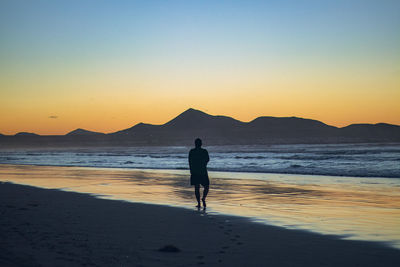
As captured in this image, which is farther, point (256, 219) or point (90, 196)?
point (90, 196)

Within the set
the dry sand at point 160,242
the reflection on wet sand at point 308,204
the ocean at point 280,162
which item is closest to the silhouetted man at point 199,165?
the reflection on wet sand at point 308,204

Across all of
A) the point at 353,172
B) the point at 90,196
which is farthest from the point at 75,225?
the point at 353,172

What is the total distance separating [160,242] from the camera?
22.9ft

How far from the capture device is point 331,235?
24.8 ft

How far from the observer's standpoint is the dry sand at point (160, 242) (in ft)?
18.8

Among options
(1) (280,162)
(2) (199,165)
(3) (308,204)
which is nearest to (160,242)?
(2) (199,165)

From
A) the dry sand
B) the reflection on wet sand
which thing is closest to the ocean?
the reflection on wet sand

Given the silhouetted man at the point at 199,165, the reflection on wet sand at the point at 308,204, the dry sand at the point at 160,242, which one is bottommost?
the reflection on wet sand at the point at 308,204

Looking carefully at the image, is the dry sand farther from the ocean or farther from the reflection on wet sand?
the ocean

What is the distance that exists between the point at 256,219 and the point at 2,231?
16.9 feet

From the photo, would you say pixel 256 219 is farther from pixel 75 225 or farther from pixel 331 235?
pixel 75 225

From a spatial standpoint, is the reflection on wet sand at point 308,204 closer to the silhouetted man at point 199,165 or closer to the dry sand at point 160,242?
the silhouetted man at point 199,165

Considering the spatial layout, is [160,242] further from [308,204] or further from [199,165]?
[308,204]

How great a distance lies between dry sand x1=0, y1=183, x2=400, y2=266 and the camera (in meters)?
5.74
